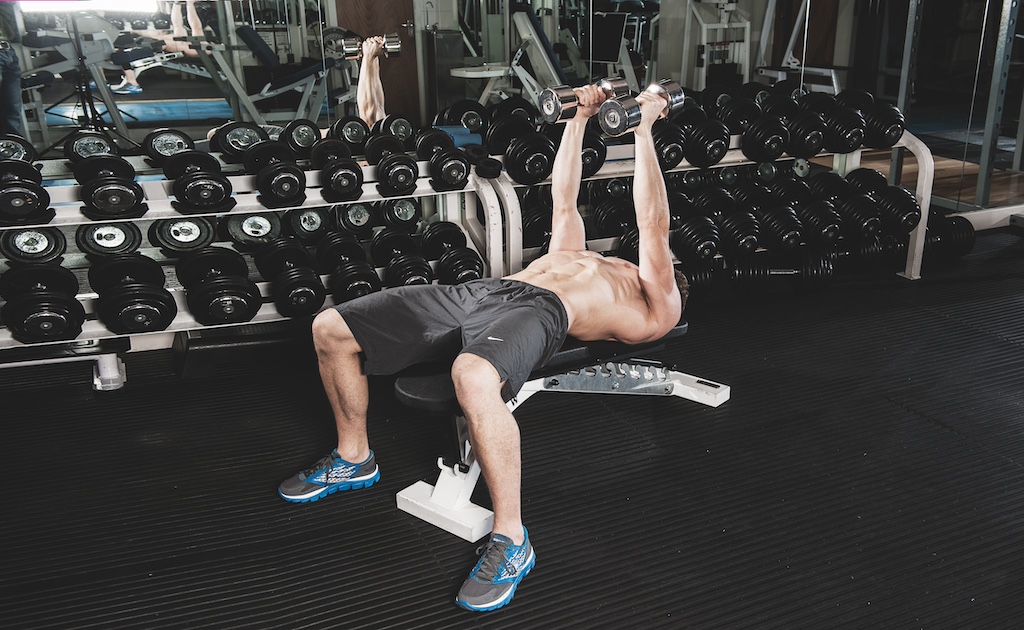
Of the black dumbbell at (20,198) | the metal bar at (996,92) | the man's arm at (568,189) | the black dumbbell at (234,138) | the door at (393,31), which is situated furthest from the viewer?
the door at (393,31)

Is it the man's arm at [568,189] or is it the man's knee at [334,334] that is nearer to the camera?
the man's knee at [334,334]

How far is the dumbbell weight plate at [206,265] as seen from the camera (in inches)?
114

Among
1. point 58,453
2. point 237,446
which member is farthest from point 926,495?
point 58,453

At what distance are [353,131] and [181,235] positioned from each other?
3.29 ft

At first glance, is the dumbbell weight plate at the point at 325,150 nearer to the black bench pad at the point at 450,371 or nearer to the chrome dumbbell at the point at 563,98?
the chrome dumbbell at the point at 563,98

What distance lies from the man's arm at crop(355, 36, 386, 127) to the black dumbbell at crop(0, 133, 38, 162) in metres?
1.50

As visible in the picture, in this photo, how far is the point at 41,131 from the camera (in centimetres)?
425

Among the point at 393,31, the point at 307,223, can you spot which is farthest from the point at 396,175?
the point at 393,31

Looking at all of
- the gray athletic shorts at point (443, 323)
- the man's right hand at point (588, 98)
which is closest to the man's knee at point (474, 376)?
the gray athletic shorts at point (443, 323)

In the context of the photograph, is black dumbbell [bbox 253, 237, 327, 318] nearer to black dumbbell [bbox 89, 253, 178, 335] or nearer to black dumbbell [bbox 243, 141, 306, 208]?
black dumbbell [bbox 243, 141, 306, 208]

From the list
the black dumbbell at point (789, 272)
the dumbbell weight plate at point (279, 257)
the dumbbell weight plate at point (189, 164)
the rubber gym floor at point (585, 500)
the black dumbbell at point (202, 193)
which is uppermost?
the dumbbell weight plate at point (189, 164)

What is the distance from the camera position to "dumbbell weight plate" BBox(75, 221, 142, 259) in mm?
3143

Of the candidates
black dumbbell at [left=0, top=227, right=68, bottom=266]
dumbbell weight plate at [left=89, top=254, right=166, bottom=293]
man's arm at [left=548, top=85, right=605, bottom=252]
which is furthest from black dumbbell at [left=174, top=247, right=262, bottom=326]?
man's arm at [left=548, top=85, right=605, bottom=252]

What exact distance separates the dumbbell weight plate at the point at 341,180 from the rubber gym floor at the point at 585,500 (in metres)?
0.67
